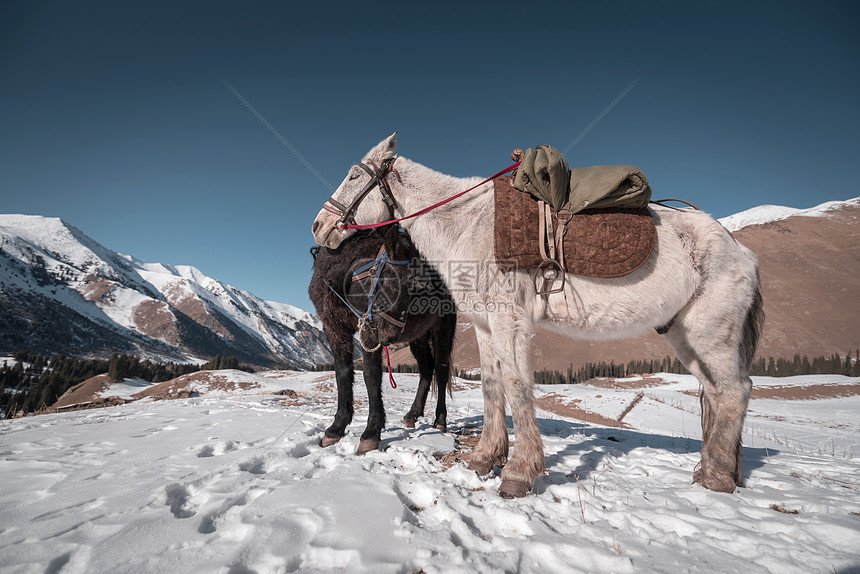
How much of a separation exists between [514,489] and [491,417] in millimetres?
1007

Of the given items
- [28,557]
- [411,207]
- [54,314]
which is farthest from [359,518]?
[54,314]

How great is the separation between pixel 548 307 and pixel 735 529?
207 cm

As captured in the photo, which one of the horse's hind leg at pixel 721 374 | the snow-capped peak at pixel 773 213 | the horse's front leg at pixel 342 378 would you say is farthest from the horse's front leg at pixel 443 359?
the snow-capped peak at pixel 773 213

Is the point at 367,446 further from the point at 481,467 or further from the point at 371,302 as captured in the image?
the point at 371,302

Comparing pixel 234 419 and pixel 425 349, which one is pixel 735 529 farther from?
pixel 234 419

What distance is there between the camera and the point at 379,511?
246cm

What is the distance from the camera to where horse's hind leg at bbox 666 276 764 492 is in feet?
10.9

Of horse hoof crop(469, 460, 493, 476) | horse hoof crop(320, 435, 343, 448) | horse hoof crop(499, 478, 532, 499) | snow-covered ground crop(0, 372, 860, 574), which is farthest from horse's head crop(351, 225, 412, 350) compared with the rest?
horse hoof crop(499, 478, 532, 499)

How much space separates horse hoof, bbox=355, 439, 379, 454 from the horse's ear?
3441mm

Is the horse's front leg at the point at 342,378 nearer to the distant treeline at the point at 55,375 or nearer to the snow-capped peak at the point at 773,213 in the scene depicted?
the distant treeline at the point at 55,375

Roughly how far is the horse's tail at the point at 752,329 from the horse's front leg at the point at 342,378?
4.67 meters

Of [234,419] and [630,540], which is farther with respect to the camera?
[234,419]

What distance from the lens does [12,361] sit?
3780 inches

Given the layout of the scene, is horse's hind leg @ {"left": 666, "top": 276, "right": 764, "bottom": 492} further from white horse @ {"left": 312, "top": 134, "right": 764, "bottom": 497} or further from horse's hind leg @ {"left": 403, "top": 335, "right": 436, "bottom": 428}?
horse's hind leg @ {"left": 403, "top": 335, "right": 436, "bottom": 428}
